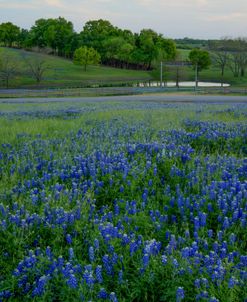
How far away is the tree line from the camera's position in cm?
Answer: 10031

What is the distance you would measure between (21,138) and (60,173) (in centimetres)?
319

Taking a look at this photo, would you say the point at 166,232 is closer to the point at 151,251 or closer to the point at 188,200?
the point at 151,251

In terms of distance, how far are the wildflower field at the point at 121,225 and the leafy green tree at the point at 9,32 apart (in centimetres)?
12670

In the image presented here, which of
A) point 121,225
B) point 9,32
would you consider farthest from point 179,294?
point 9,32

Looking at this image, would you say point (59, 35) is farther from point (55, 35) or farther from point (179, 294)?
point (179, 294)

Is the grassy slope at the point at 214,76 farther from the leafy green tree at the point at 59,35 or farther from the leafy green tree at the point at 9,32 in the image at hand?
the leafy green tree at the point at 9,32

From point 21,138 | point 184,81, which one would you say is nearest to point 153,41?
point 184,81

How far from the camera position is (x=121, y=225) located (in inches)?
156

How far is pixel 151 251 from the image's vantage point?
343 centimetres

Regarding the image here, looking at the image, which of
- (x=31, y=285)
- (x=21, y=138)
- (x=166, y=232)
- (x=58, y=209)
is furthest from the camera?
(x=21, y=138)

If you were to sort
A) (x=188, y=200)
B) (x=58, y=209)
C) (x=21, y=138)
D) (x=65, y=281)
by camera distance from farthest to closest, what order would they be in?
(x=21, y=138) < (x=188, y=200) < (x=58, y=209) < (x=65, y=281)

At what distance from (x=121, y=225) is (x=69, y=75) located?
88.5 metres

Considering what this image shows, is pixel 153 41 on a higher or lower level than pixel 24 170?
higher

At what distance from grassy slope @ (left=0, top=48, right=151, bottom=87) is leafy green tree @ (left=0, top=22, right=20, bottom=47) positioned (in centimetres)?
2354
